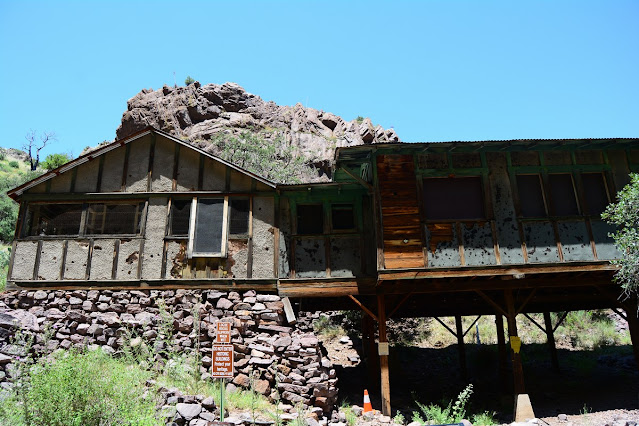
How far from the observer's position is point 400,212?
1334 centimetres

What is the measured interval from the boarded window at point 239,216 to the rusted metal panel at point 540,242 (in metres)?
8.41

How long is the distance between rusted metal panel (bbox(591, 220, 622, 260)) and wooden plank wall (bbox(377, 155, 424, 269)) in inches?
204

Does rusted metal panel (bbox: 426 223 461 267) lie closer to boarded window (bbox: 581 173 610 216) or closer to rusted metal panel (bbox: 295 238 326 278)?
rusted metal panel (bbox: 295 238 326 278)

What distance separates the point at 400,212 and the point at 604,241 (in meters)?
5.99

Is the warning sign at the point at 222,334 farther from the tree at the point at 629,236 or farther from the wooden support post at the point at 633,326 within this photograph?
the wooden support post at the point at 633,326

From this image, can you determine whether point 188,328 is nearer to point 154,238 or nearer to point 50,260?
point 154,238

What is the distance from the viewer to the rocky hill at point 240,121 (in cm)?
4897

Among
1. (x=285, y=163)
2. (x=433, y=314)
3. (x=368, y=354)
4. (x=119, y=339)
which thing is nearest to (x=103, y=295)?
(x=119, y=339)

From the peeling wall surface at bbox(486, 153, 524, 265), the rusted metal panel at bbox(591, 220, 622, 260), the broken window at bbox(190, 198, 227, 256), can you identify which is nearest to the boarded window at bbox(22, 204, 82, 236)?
the broken window at bbox(190, 198, 227, 256)

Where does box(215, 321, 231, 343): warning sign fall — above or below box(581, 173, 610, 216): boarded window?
below

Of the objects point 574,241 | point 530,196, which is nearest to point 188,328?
point 530,196

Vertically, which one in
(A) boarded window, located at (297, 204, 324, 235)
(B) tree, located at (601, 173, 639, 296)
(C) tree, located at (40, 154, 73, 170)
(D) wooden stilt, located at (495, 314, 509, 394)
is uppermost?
(C) tree, located at (40, 154, 73, 170)

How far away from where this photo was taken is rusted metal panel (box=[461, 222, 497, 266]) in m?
13.1

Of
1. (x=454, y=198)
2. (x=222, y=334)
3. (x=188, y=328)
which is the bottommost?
(x=222, y=334)
